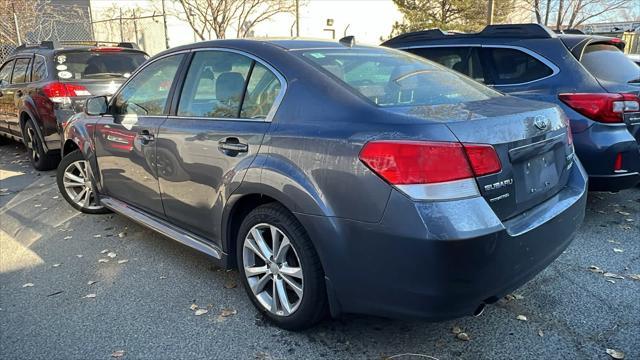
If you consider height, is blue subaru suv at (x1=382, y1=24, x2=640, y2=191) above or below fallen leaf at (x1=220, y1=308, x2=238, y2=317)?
above

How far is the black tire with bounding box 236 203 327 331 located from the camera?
249cm

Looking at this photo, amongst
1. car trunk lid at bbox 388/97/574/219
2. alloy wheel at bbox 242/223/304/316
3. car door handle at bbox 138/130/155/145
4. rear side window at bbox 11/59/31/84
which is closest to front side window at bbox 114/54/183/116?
car door handle at bbox 138/130/155/145

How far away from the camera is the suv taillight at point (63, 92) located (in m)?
6.14

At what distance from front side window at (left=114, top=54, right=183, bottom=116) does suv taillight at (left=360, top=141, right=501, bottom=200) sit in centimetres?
200

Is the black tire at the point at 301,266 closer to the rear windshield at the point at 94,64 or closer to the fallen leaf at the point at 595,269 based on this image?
the fallen leaf at the point at 595,269

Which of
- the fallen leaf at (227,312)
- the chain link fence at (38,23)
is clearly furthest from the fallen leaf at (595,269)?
the chain link fence at (38,23)

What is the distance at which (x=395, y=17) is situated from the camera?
3216cm

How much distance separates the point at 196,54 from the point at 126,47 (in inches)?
179

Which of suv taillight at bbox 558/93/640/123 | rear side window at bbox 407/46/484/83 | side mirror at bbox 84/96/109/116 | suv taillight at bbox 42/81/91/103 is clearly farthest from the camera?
suv taillight at bbox 42/81/91/103

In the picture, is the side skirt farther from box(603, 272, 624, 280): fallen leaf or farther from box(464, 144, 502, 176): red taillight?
box(603, 272, 624, 280): fallen leaf

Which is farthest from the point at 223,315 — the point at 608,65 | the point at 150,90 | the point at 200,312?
the point at 608,65

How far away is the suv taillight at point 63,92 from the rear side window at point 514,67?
4815mm

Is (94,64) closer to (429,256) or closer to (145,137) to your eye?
(145,137)

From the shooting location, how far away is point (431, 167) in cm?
206
